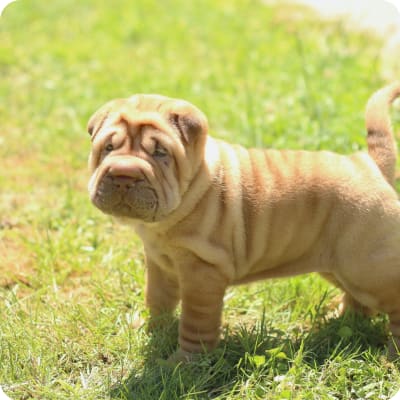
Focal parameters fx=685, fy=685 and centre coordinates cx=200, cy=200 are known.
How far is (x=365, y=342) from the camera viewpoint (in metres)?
3.99

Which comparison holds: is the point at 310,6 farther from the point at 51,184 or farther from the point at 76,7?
the point at 51,184

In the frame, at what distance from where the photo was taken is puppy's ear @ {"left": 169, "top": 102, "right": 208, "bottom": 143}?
346 centimetres

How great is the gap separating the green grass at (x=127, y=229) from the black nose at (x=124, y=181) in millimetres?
A: 1013

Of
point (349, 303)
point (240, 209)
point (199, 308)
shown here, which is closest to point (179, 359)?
point (199, 308)

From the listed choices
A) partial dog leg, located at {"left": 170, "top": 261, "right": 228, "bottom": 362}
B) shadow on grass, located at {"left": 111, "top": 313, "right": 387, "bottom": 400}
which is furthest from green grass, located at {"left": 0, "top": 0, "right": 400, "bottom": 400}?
partial dog leg, located at {"left": 170, "top": 261, "right": 228, "bottom": 362}

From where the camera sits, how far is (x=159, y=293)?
4105 mm

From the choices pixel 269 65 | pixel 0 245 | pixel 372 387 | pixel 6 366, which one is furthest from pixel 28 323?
pixel 269 65

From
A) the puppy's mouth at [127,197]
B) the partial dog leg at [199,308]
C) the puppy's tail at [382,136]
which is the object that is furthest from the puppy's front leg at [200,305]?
the puppy's tail at [382,136]

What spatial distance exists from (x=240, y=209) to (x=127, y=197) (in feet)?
2.30

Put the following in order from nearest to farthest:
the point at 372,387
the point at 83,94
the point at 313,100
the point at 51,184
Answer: the point at 372,387
the point at 51,184
the point at 313,100
the point at 83,94

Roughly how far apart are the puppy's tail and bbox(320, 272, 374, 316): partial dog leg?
→ 2.27 ft

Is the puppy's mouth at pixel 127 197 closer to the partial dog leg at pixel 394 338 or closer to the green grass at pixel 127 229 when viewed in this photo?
the green grass at pixel 127 229

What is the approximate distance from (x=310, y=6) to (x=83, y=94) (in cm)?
407

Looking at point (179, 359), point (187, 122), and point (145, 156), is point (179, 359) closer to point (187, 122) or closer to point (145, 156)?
point (145, 156)
